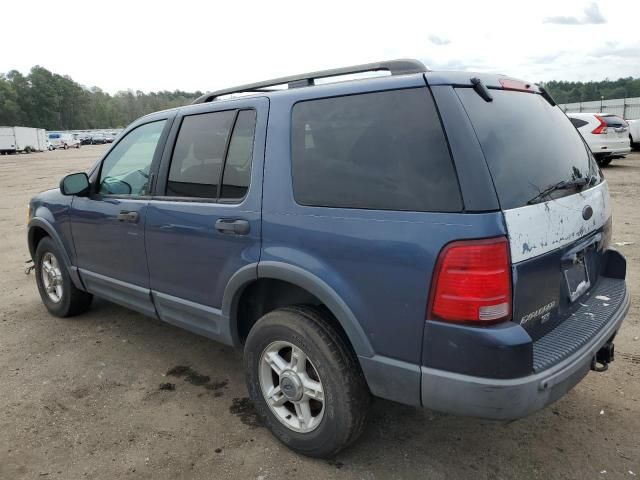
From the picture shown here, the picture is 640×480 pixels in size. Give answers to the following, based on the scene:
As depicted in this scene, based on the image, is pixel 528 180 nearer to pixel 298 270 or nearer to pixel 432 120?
pixel 432 120

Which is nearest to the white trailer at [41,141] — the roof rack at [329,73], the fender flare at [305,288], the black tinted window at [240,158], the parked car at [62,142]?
the parked car at [62,142]

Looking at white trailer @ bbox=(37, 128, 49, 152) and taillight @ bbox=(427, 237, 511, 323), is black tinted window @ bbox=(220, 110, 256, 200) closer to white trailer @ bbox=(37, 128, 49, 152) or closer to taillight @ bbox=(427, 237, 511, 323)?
taillight @ bbox=(427, 237, 511, 323)

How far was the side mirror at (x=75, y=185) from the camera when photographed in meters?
4.02

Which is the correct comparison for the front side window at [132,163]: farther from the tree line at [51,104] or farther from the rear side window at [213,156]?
the tree line at [51,104]

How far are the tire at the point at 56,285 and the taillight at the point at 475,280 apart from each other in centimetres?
369

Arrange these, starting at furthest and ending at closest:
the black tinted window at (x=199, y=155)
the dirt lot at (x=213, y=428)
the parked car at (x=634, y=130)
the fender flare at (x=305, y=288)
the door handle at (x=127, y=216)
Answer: the parked car at (x=634, y=130)
the door handle at (x=127, y=216)
the black tinted window at (x=199, y=155)
the dirt lot at (x=213, y=428)
the fender flare at (x=305, y=288)

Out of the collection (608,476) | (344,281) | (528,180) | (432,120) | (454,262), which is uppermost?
(432,120)

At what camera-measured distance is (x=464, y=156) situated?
6.84 ft

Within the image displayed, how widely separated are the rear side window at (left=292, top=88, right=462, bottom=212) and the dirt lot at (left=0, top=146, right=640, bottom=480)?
1395 mm

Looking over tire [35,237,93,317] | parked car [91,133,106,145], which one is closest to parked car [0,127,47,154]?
parked car [91,133,106,145]

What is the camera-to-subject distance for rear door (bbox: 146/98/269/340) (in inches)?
113

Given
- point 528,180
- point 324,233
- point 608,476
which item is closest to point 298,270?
point 324,233

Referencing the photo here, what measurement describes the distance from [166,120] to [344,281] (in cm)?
200

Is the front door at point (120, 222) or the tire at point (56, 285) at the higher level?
the front door at point (120, 222)
